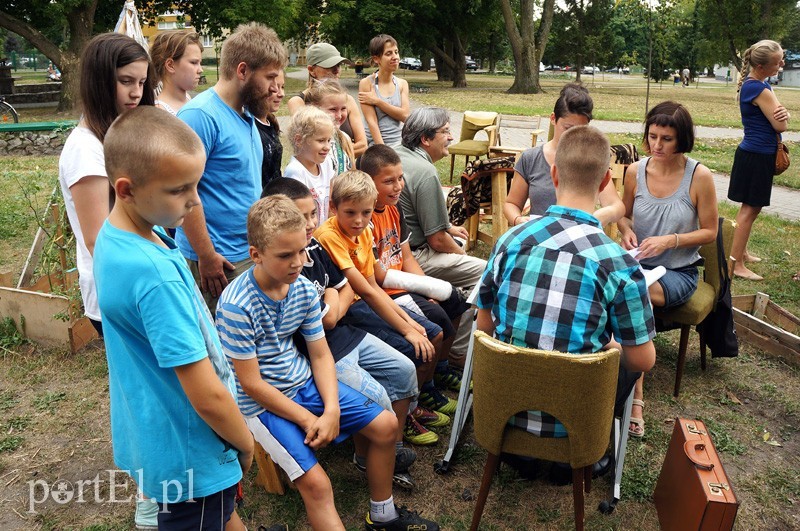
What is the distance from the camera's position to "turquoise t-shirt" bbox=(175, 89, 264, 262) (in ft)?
9.18

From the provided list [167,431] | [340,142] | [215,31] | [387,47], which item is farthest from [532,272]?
[215,31]

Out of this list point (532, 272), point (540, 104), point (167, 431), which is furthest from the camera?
point (540, 104)

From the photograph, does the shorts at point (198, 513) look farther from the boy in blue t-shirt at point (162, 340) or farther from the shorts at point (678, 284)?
the shorts at point (678, 284)

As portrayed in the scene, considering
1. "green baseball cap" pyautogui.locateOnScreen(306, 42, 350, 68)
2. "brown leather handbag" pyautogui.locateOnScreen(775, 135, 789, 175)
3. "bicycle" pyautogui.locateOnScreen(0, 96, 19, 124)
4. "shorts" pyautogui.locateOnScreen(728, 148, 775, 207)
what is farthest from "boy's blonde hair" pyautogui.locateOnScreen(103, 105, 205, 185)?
"bicycle" pyautogui.locateOnScreen(0, 96, 19, 124)

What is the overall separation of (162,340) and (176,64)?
2.71 metres

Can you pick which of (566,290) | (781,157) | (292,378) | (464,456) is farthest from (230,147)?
(781,157)

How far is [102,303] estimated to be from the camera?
1572mm

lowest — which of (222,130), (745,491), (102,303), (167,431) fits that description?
(745,491)

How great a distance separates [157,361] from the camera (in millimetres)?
1613

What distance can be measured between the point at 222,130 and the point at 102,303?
1431 mm

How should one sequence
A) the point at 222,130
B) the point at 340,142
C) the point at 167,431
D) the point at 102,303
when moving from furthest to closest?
1. the point at 340,142
2. the point at 222,130
3. the point at 167,431
4. the point at 102,303

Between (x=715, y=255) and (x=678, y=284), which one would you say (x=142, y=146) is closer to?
(x=678, y=284)

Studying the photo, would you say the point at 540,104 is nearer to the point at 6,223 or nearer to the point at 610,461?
the point at 6,223

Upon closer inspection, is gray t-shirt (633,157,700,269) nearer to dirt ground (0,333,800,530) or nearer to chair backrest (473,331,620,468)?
dirt ground (0,333,800,530)
